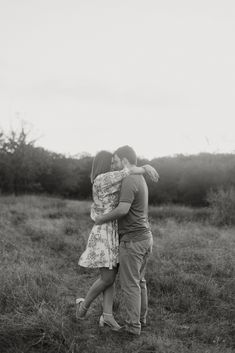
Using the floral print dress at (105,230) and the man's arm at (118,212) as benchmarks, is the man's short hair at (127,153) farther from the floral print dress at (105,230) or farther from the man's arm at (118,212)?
the man's arm at (118,212)

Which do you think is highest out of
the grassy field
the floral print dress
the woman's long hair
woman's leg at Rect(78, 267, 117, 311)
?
the woman's long hair

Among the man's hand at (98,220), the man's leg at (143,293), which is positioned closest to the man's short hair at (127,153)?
the man's hand at (98,220)

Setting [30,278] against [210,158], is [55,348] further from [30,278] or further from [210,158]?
[210,158]

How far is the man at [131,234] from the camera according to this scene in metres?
4.19

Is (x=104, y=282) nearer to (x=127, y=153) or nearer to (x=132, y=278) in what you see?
(x=132, y=278)

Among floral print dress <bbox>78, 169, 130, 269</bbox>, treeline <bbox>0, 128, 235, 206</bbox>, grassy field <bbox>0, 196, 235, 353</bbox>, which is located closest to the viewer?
grassy field <bbox>0, 196, 235, 353</bbox>

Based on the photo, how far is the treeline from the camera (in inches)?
945

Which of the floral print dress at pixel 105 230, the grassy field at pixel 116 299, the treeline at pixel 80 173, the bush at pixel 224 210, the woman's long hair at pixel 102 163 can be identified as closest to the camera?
the grassy field at pixel 116 299

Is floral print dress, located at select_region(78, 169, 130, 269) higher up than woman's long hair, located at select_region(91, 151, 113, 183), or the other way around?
woman's long hair, located at select_region(91, 151, 113, 183)

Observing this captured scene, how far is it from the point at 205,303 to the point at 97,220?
7.27ft

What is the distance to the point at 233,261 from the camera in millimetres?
7211

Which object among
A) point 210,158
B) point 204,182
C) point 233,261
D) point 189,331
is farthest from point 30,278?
point 210,158

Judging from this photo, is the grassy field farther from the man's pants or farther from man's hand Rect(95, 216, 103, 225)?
man's hand Rect(95, 216, 103, 225)

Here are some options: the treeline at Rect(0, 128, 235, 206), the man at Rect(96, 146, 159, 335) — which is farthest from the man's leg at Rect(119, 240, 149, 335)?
the treeline at Rect(0, 128, 235, 206)
